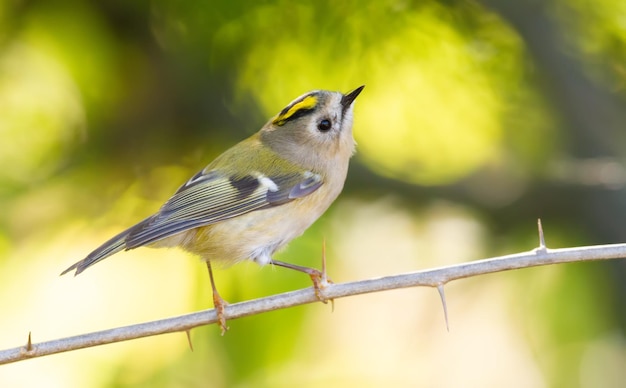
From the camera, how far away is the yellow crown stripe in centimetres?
227

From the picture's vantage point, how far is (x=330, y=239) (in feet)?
7.64

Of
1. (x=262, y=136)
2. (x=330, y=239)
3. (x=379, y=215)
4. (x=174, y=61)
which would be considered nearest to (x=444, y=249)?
(x=379, y=215)

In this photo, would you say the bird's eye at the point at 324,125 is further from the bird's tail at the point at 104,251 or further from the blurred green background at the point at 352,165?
the bird's tail at the point at 104,251

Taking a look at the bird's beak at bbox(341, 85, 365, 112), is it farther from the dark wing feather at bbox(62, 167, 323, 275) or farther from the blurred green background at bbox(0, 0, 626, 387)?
the dark wing feather at bbox(62, 167, 323, 275)

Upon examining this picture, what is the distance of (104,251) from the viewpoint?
1996mm

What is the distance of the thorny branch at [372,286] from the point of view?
5.09 ft

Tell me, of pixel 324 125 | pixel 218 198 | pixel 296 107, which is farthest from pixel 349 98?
pixel 218 198

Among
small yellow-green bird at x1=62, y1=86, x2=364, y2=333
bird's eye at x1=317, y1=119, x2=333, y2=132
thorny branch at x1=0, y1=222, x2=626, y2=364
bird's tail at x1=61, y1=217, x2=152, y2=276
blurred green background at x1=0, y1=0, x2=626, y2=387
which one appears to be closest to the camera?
thorny branch at x1=0, y1=222, x2=626, y2=364

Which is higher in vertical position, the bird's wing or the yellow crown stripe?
the yellow crown stripe

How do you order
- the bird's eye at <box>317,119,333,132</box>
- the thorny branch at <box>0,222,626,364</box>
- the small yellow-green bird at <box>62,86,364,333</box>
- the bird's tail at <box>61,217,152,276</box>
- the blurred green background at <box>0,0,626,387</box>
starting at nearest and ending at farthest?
the thorny branch at <box>0,222,626,364</box> → the bird's tail at <box>61,217,152,276</box> → the blurred green background at <box>0,0,626,387</box> → the small yellow-green bird at <box>62,86,364,333</box> → the bird's eye at <box>317,119,333,132</box>

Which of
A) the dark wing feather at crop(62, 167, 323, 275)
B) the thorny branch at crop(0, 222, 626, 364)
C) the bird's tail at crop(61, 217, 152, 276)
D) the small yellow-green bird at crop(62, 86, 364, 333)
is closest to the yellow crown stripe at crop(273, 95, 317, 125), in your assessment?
the small yellow-green bird at crop(62, 86, 364, 333)

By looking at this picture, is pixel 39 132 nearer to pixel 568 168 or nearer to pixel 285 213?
pixel 285 213

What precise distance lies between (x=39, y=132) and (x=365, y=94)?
83 cm

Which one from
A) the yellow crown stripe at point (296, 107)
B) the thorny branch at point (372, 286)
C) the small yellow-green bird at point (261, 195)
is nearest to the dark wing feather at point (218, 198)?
the small yellow-green bird at point (261, 195)
